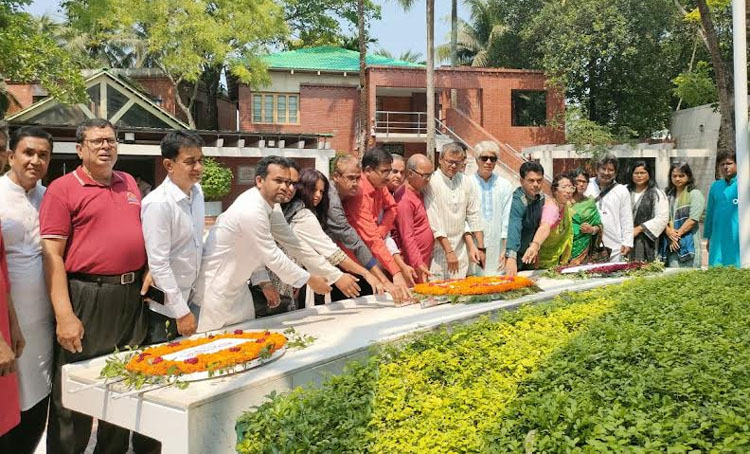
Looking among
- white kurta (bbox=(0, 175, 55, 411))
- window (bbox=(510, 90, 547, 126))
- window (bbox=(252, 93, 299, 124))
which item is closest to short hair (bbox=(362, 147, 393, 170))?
white kurta (bbox=(0, 175, 55, 411))

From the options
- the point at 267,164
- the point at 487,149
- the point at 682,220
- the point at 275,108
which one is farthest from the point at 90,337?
the point at 275,108

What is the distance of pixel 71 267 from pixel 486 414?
215 cm

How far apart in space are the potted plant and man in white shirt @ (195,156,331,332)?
1630 centimetres

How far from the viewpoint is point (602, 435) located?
214cm

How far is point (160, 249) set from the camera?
10.9 ft

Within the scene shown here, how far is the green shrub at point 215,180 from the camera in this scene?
1998cm

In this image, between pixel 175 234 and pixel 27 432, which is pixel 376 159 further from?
pixel 27 432

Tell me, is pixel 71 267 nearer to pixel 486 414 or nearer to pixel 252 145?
pixel 486 414

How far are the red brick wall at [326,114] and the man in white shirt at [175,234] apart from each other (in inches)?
893

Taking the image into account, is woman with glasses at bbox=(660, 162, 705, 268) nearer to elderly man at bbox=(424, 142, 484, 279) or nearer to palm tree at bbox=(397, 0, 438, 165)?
elderly man at bbox=(424, 142, 484, 279)

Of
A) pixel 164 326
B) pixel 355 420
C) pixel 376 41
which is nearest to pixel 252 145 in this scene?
pixel 376 41

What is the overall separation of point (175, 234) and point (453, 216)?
2.81m

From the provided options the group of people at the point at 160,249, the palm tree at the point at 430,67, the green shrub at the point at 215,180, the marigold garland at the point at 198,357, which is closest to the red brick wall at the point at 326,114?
the palm tree at the point at 430,67

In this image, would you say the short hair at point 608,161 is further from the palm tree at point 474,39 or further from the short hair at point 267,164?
the palm tree at point 474,39
